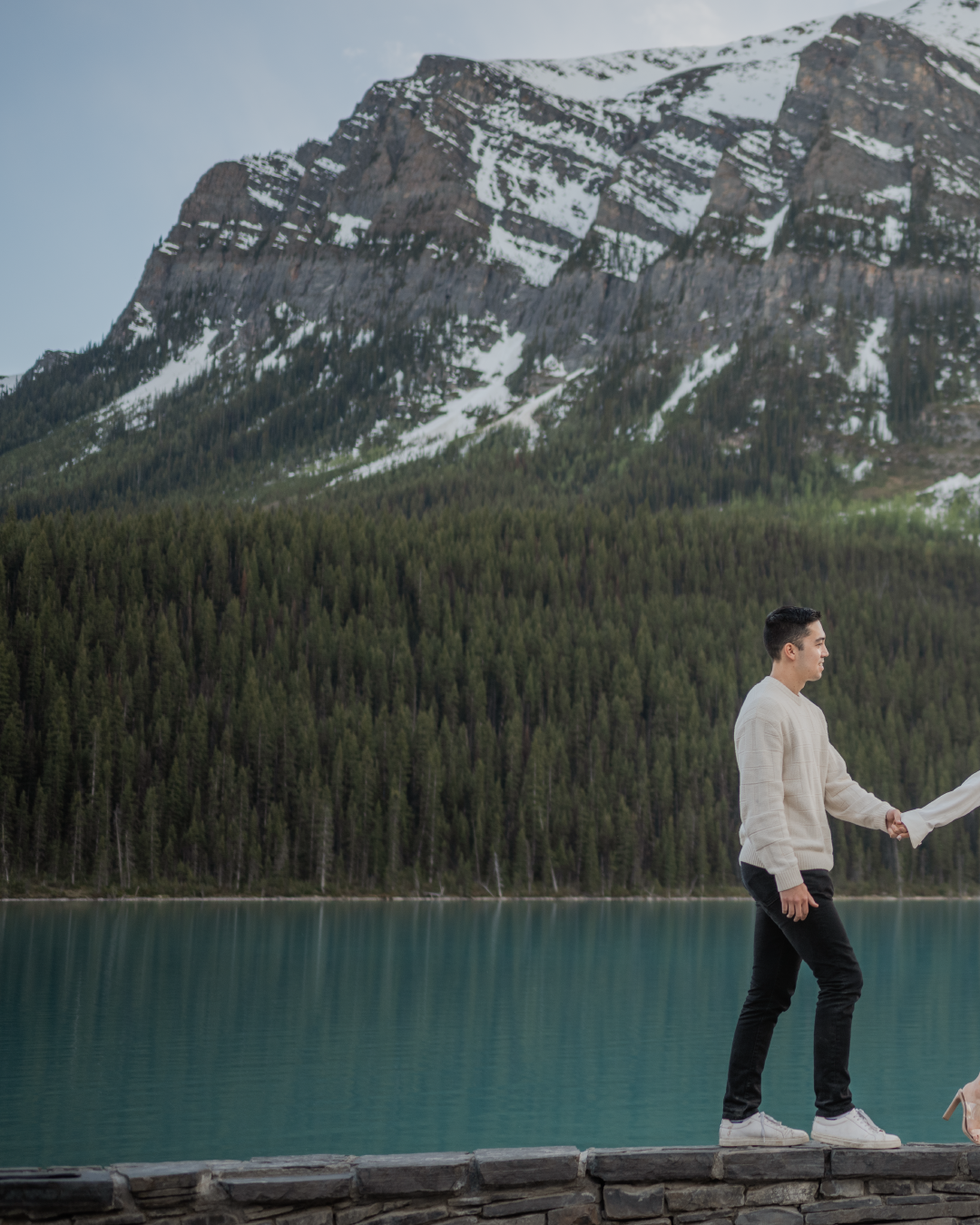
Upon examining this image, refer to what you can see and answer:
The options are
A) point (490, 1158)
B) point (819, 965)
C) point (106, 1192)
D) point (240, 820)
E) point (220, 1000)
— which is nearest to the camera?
point (106, 1192)

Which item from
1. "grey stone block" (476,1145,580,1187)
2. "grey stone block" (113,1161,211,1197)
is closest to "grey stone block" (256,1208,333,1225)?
"grey stone block" (113,1161,211,1197)

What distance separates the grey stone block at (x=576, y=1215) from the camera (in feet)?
27.4

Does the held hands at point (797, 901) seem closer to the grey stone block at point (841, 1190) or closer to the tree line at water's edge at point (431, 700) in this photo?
the grey stone block at point (841, 1190)

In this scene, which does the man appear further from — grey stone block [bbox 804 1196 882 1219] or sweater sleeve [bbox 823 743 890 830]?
grey stone block [bbox 804 1196 882 1219]

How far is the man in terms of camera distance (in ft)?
→ 29.2

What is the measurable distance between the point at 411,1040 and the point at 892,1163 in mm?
28987

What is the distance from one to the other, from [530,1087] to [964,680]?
117 meters

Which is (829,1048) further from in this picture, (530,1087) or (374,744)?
(374,744)

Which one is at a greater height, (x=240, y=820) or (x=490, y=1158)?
(x=490, y=1158)

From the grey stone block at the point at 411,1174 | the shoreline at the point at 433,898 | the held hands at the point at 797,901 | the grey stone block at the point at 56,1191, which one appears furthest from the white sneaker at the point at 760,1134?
the shoreline at the point at 433,898

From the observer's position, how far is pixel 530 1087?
29.3 meters

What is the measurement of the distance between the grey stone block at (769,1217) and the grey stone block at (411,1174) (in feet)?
6.11

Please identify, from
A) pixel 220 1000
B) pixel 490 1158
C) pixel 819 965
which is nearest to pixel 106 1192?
pixel 490 1158

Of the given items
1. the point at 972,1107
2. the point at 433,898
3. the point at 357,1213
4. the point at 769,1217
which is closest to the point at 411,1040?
the point at 769,1217
